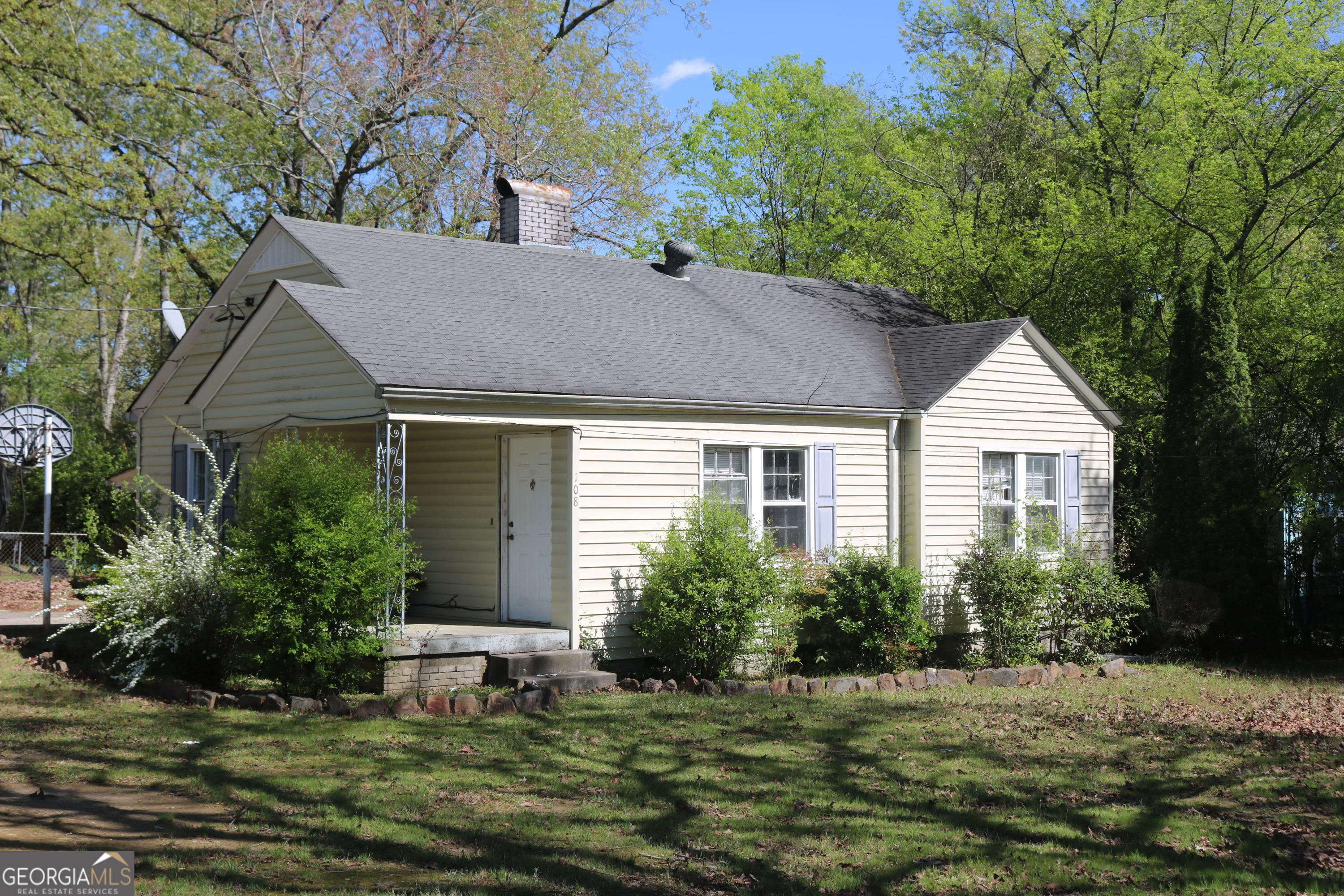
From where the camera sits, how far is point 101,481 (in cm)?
2673

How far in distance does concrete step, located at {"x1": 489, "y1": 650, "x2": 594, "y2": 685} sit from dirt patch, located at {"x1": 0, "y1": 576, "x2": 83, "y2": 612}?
7844 mm

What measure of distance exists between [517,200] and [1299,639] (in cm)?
1323

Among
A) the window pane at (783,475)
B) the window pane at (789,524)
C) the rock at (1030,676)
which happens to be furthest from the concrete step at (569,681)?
the rock at (1030,676)

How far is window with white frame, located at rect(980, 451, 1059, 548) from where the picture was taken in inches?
606

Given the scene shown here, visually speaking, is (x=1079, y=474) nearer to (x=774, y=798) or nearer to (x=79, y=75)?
(x=774, y=798)

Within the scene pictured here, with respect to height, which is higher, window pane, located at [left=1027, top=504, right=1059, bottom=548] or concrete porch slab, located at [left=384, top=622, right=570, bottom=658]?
window pane, located at [left=1027, top=504, right=1059, bottom=548]

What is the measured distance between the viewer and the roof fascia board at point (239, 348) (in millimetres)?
13070

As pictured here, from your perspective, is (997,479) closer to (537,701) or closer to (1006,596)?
(1006,596)

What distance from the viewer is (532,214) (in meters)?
17.0

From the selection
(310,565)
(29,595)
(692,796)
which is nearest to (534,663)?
(310,565)

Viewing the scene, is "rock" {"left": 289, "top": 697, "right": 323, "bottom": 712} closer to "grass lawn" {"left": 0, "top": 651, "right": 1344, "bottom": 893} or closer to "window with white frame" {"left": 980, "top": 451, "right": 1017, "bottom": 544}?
"grass lawn" {"left": 0, "top": 651, "right": 1344, "bottom": 893}

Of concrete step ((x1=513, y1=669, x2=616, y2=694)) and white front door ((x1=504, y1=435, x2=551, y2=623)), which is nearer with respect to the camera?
concrete step ((x1=513, y1=669, x2=616, y2=694))

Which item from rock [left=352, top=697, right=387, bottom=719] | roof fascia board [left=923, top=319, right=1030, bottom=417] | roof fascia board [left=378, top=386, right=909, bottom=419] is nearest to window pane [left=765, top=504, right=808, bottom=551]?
roof fascia board [left=378, top=386, right=909, bottom=419]

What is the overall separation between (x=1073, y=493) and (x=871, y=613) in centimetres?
493
